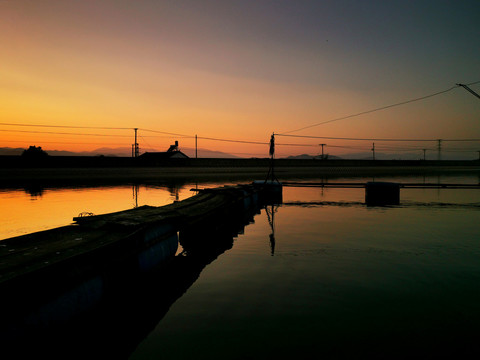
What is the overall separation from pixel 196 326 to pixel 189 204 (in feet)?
33.0

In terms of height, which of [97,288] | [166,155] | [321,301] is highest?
[166,155]

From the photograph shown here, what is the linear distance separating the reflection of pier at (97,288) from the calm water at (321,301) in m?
0.12

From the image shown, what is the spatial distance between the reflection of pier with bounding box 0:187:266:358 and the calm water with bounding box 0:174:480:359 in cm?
12

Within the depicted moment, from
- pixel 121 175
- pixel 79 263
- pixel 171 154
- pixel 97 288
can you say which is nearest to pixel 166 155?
pixel 171 154

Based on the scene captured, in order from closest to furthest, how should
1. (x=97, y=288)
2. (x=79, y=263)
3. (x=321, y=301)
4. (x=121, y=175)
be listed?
(x=79, y=263), (x=97, y=288), (x=321, y=301), (x=121, y=175)

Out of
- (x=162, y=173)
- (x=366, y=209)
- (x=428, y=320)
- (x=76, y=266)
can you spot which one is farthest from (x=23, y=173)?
(x=428, y=320)

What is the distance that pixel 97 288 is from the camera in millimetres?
6484

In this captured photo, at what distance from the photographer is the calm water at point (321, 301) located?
5551 mm

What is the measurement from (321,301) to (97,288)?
4.83m

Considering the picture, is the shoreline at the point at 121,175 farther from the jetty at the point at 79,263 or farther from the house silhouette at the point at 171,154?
the jetty at the point at 79,263

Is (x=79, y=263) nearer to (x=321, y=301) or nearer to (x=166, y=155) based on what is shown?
(x=321, y=301)

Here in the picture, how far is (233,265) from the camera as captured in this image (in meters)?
10.3

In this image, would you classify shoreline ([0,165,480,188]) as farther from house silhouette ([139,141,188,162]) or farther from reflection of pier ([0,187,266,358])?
reflection of pier ([0,187,266,358])

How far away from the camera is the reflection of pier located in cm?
482
